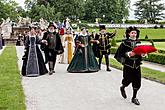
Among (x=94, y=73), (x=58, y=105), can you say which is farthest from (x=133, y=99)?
(x=94, y=73)

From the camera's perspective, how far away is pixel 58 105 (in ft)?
28.4

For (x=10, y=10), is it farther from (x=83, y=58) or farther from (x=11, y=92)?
(x=11, y=92)

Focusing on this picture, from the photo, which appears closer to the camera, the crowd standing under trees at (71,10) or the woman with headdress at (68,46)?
the woman with headdress at (68,46)

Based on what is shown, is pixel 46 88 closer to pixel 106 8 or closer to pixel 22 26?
pixel 22 26

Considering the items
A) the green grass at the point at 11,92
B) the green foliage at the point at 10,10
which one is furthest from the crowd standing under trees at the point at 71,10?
the green grass at the point at 11,92

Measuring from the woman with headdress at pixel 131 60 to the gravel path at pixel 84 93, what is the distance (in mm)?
412

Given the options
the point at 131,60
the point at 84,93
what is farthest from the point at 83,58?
the point at 131,60

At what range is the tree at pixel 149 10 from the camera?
Result: 106 metres

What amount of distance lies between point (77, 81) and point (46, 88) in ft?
5.20

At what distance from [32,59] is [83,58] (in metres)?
1.90

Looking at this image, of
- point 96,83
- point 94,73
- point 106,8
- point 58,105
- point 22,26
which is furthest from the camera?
point 106,8

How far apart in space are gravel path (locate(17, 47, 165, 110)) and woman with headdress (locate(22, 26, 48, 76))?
57 cm

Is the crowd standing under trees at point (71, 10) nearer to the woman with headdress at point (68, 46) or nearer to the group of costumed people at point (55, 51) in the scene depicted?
the woman with headdress at point (68, 46)

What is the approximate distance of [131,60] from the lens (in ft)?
29.5
